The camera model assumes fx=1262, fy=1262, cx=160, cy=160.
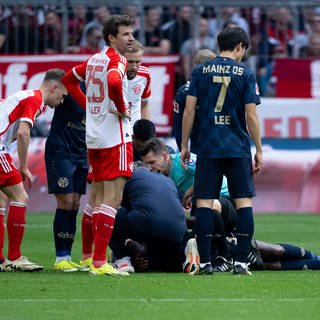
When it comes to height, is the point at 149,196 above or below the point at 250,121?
below

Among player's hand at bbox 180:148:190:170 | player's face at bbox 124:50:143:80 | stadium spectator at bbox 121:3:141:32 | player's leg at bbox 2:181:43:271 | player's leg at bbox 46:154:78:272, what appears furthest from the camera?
stadium spectator at bbox 121:3:141:32

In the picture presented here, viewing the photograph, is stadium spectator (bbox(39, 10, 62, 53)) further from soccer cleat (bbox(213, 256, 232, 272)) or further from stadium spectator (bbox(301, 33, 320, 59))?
soccer cleat (bbox(213, 256, 232, 272))

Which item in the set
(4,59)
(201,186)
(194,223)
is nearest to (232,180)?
(201,186)

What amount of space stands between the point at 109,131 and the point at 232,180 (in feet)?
3.84

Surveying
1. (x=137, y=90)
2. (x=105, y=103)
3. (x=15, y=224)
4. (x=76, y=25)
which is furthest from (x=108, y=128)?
(x=76, y=25)

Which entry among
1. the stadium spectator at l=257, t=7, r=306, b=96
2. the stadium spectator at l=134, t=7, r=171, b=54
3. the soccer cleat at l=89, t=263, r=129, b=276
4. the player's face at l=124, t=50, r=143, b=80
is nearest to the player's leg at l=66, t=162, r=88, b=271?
the player's face at l=124, t=50, r=143, b=80

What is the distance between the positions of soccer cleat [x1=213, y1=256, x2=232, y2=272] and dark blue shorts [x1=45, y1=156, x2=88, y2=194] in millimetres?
1671

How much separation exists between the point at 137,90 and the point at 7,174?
2303mm

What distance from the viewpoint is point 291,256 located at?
39.2 ft

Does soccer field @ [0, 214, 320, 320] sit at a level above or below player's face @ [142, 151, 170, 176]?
below

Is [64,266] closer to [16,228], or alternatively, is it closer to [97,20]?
[16,228]

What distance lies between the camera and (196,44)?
67.6ft

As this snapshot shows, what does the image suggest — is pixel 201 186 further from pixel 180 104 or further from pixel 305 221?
pixel 305 221

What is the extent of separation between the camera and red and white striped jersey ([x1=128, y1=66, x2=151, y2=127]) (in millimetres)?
13453
